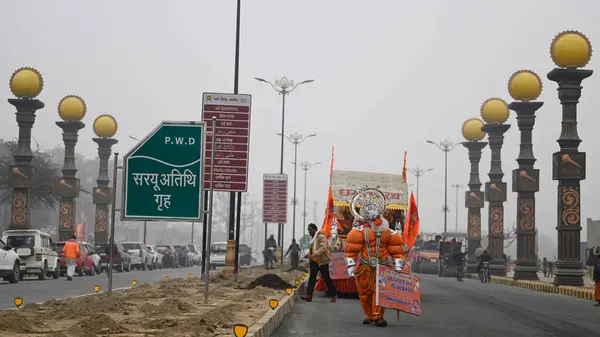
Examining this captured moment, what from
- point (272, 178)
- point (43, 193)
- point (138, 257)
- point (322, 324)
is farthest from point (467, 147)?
point (322, 324)

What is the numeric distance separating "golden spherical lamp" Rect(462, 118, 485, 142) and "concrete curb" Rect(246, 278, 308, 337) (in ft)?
163

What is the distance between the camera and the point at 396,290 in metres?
16.0

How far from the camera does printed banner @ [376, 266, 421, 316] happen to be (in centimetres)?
1573

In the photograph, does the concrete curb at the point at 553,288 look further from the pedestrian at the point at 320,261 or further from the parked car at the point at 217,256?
the parked car at the point at 217,256

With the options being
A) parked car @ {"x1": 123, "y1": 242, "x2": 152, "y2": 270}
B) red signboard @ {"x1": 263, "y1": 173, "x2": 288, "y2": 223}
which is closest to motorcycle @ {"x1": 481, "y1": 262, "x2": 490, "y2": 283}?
red signboard @ {"x1": 263, "y1": 173, "x2": 288, "y2": 223}

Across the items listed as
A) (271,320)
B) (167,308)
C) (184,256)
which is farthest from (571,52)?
(184,256)

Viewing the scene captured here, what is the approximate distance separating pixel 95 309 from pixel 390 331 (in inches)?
172

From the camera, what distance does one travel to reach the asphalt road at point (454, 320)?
1523cm

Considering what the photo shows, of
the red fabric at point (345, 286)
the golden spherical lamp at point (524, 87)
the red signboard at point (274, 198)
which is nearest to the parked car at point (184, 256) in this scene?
the red signboard at point (274, 198)

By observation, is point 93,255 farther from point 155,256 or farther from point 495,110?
point 495,110

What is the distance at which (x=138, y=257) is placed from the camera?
57.4m

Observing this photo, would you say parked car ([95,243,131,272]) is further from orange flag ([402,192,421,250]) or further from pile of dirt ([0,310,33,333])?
pile of dirt ([0,310,33,333])

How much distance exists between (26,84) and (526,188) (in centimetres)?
2561

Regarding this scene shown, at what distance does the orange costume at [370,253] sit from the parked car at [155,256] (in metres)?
45.9
